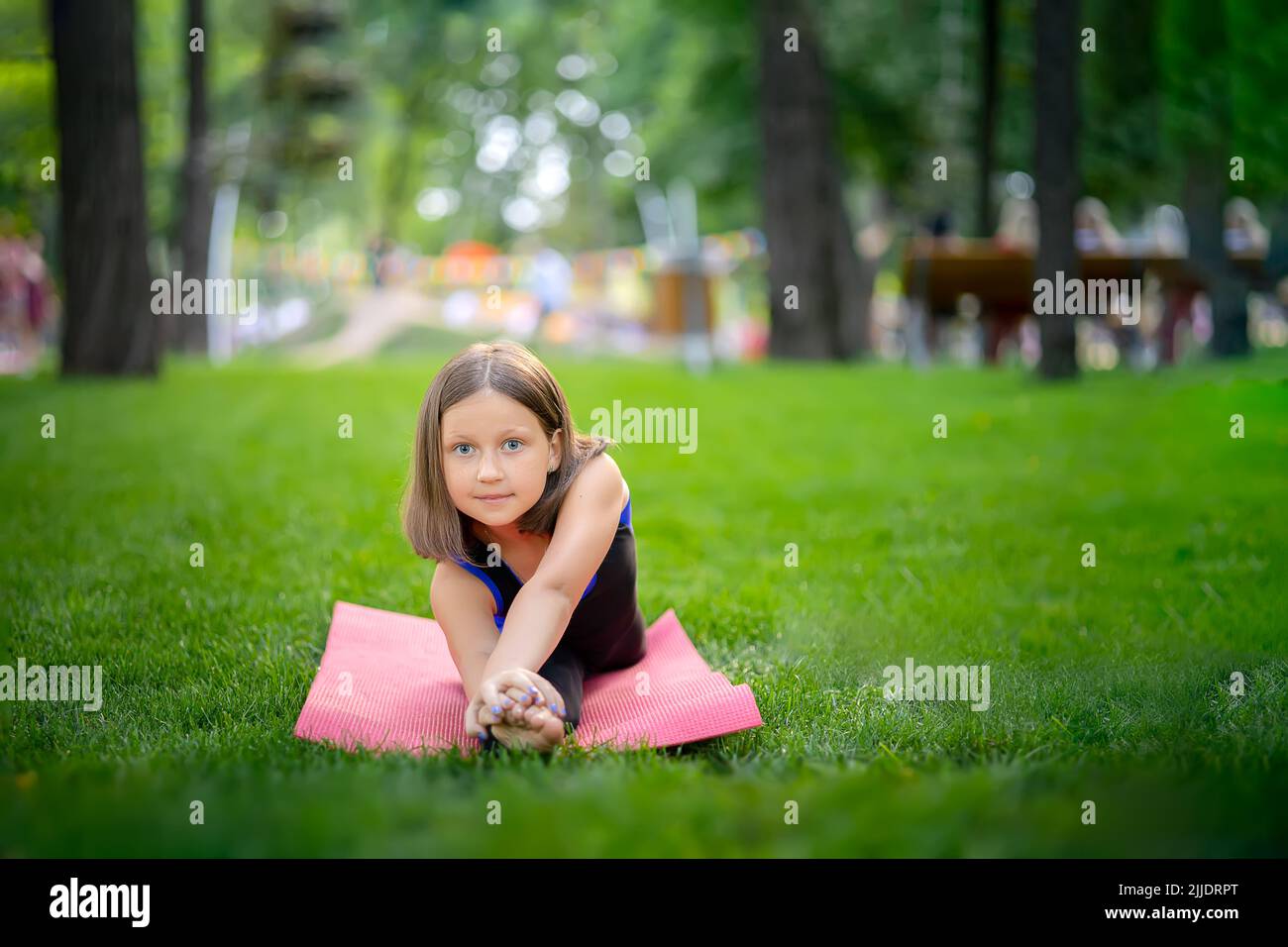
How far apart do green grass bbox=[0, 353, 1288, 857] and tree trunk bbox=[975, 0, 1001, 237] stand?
25.8 ft

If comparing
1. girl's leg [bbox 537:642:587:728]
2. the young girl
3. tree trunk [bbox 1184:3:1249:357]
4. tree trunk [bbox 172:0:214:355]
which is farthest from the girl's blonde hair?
tree trunk [bbox 172:0:214:355]

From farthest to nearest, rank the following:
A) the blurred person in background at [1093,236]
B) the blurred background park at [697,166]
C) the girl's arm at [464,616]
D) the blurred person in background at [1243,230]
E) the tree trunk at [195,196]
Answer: the tree trunk at [195,196] → the blurred person in background at [1243,230] → the blurred person in background at [1093,236] → the blurred background park at [697,166] → the girl's arm at [464,616]

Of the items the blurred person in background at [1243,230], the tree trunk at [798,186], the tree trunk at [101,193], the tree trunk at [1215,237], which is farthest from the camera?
the blurred person in background at [1243,230]

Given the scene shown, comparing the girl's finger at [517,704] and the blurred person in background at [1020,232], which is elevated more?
the blurred person in background at [1020,232]

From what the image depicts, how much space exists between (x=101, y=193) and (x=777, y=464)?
315 inches

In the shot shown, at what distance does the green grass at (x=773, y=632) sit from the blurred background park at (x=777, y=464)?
2 centimetres

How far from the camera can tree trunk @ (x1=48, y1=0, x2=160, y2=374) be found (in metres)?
11.7

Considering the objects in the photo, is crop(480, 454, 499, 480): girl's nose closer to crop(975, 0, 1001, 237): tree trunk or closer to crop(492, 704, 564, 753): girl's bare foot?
crop(492, 704, 564, 753): girl's bare foot

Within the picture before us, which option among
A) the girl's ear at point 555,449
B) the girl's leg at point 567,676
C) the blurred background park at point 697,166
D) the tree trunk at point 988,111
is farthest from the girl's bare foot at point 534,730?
the tree trunk at point 988,111

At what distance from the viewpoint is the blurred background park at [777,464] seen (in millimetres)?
2205

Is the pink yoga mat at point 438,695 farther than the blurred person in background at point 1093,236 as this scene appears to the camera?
No

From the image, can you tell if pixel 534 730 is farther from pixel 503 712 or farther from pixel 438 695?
pixel 438 695

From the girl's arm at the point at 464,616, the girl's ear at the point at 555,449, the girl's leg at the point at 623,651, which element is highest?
the girl's ear at the point at 555,449

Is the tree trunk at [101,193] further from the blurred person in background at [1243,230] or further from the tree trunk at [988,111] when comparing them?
the blurred person in background at [1243,230]
